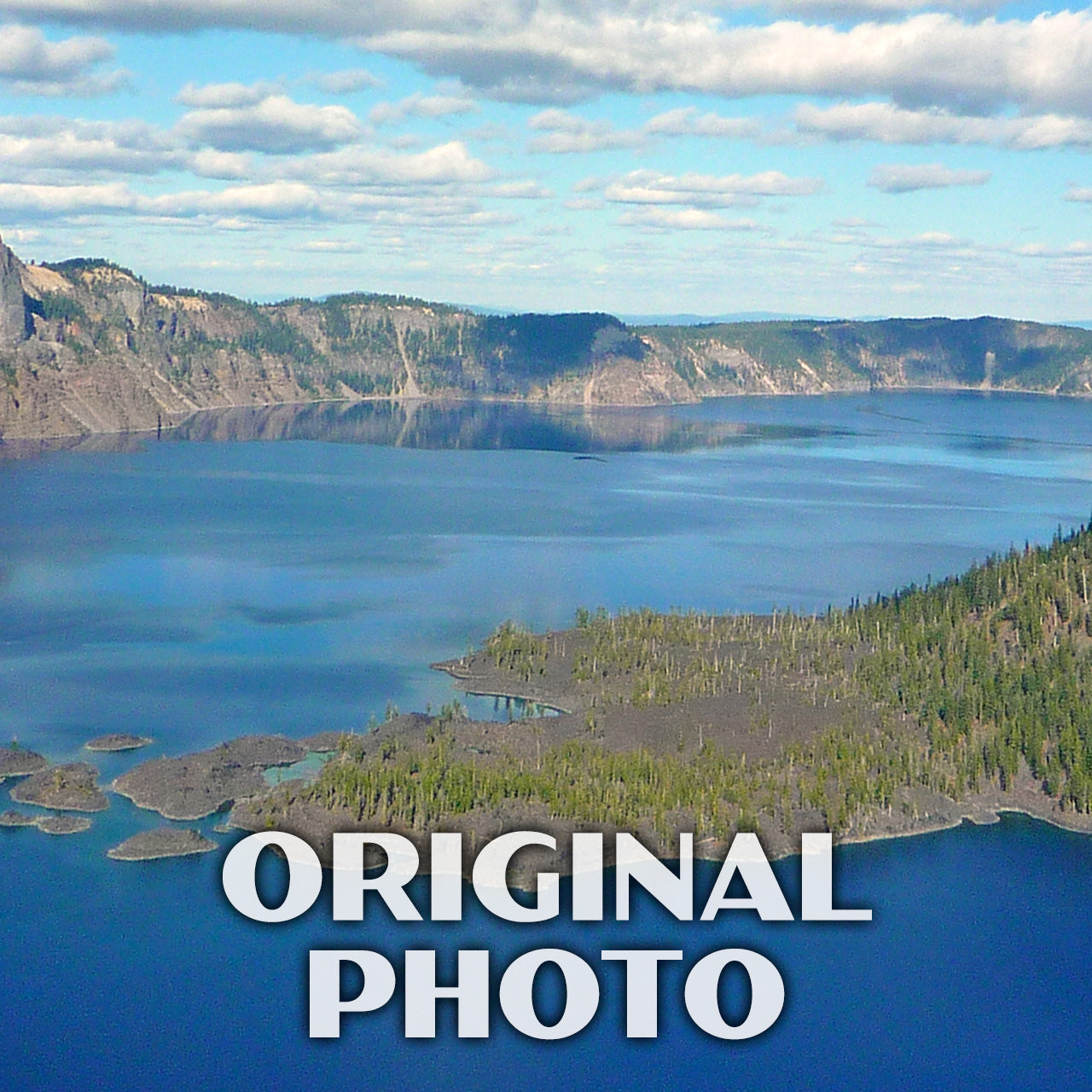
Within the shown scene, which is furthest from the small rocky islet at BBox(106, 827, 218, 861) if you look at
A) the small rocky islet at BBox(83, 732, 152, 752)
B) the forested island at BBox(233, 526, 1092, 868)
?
the small rocky islet at BBox(83, 732, 152, 752)

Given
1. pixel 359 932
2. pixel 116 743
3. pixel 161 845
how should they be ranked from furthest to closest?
pixel 116 743 < pixel 161 845 < pixel 359 932

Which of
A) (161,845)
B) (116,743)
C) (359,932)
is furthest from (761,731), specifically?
(116,743)

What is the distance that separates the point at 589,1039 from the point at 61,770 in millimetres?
35244

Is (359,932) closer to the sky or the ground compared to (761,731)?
closer to the ground

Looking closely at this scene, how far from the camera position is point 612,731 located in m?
88.0

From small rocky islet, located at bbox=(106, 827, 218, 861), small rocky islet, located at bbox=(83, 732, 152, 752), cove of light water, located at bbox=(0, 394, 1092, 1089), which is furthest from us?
small rocky islet, located at bbox=(83, 732, 152, 752)

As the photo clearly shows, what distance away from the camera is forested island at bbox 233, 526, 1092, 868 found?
251ft

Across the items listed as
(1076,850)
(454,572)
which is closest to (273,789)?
(1076,850)

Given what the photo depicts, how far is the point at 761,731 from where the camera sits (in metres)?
87.4

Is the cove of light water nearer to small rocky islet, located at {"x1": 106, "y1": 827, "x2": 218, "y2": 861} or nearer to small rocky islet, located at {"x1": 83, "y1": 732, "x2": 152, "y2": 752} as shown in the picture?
small rocky islet, located at {"x1": 106, "y1": 827, "x2": 218, "y2": 861}

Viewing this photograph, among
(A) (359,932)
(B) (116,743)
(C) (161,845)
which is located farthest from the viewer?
(B) (116,743)

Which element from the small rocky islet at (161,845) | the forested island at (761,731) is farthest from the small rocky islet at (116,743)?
the small rocky islet at (161,845)

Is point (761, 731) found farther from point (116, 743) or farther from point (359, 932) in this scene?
point (116, 743)

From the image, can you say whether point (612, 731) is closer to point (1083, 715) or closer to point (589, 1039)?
point (1083, 715)
